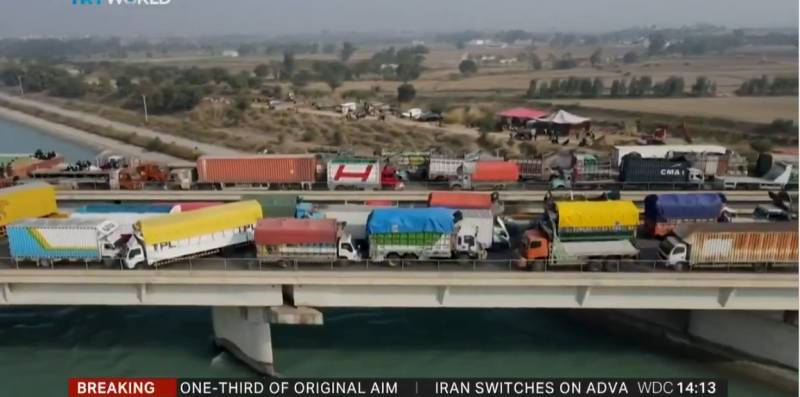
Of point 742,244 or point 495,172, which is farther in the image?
point 495,172

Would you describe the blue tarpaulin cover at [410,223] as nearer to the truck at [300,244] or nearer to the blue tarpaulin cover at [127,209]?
the truck at [300,244]

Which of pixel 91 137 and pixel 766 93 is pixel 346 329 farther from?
pixel 766 93

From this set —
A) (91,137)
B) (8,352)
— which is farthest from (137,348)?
(91,137)

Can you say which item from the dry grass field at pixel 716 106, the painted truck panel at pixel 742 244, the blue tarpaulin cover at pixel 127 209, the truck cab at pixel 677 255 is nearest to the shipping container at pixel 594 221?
the truck cab at pixel 677 255

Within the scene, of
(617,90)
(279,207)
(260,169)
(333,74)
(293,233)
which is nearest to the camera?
(293,233)

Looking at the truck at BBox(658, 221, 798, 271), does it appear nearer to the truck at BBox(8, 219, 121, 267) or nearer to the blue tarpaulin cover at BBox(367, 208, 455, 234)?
the blue tarpaulin cover at BBox(367, 208, 455, 234)

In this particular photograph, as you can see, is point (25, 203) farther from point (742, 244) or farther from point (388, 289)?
point (742, 244)

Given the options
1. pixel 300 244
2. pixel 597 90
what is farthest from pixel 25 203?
pixel 597 90
